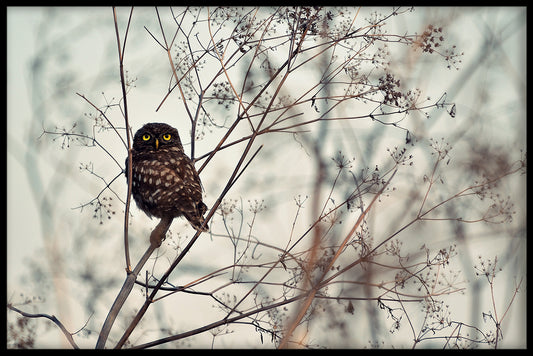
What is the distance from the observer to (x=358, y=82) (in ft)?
11.7

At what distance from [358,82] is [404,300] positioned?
132cm

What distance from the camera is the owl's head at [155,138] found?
238 inches

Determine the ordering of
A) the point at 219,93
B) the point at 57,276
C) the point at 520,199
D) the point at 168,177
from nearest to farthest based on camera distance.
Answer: the point at 219,93
the point at 57,276
the point at 520,199
the point at 168,177

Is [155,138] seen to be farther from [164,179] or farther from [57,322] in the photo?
[57,322]

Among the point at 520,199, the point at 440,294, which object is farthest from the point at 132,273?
the point at 520,199

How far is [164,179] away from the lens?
531 cm

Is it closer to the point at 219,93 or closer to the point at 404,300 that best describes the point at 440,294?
the point at 404,300

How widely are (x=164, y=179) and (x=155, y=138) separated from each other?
91cm

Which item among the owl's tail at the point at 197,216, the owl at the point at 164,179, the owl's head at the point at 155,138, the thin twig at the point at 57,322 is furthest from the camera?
the owl's head at the point at 155,138

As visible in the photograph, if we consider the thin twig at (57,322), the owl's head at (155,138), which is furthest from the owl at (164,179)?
the thin twig at (57,322)

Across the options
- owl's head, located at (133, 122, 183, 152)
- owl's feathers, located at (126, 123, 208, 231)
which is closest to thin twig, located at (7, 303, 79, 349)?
owl's feathers, located at (126, 123, 208, 231)

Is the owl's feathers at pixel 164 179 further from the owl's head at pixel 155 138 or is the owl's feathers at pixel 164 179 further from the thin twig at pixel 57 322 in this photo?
the thin twig at pixel 57 322

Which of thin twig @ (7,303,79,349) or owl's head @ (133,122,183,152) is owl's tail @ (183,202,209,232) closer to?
owl's head @ (133,122,183,152)

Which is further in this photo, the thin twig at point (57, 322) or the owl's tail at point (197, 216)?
the owl's tail at point (197, 216)
